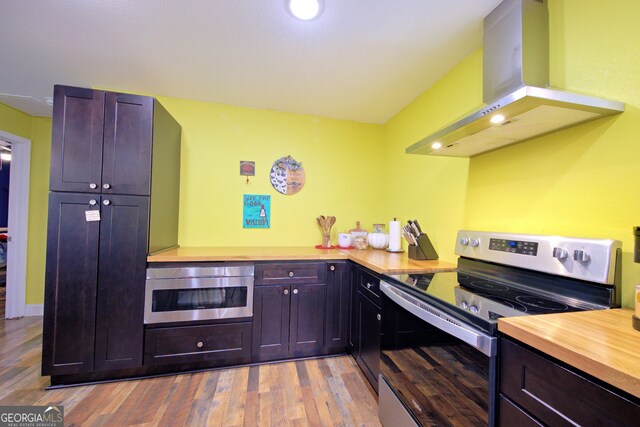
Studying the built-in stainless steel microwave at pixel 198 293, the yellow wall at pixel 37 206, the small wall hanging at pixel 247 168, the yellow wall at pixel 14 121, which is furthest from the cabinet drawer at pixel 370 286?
the yellow wall at pixel 14 121

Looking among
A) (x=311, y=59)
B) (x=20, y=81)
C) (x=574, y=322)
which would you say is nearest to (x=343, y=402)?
(x=574, y=322)

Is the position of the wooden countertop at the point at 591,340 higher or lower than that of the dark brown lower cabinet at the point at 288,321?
higher

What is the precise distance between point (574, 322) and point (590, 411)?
28 centimetres

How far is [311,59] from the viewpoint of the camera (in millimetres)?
1883

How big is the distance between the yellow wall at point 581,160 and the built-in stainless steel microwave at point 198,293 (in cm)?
172

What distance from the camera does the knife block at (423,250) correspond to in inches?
76.4

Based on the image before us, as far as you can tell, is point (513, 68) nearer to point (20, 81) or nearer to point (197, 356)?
point (197, 356)

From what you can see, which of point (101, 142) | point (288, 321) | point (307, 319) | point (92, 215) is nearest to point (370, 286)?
point (307, 319)

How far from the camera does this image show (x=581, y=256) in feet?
3.31

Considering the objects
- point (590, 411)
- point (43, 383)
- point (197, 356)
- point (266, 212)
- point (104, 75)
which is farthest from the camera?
point (266, 212)

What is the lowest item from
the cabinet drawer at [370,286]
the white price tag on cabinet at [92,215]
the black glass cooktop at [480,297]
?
the cabinet drawer at [370,286]

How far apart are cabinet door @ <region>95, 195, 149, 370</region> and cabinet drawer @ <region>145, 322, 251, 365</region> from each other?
0.10m

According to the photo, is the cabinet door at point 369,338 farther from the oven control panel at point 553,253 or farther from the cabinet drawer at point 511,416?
the cabinet drawer at point 511,416

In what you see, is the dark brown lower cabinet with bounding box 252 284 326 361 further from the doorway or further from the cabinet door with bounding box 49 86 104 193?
the doorway
